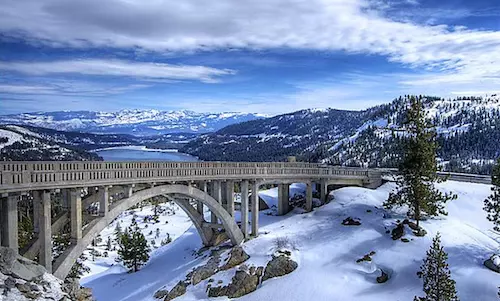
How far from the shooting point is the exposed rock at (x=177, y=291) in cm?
3438

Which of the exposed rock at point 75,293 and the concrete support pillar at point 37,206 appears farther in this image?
the concrete support pillar at point 37,206

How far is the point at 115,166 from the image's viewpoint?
30641 millimetres

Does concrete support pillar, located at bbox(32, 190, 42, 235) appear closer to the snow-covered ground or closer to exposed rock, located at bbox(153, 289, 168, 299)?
exposed rock, located at bbox(153, 289, 168, 299)

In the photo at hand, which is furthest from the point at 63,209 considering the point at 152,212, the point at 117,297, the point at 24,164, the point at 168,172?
the point at 152,212

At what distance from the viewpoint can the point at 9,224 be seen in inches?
926

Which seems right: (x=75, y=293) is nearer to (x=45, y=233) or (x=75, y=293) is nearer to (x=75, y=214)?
(x=45, y=233)

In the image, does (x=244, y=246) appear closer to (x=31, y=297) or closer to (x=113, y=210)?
(x=113, y=210)

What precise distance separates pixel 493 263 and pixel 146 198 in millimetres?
27884

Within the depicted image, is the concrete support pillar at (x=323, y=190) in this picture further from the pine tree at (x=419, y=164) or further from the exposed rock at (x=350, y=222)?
the pine tree at (x=419, y=164)

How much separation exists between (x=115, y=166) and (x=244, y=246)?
53.1ft

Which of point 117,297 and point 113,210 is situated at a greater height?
point 113,210

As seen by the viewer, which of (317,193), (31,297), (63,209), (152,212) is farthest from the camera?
(152,212)

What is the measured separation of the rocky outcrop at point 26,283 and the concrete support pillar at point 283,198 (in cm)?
3025

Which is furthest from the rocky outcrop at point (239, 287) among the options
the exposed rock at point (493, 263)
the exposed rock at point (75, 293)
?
the exposed rock at point (493, 263)
